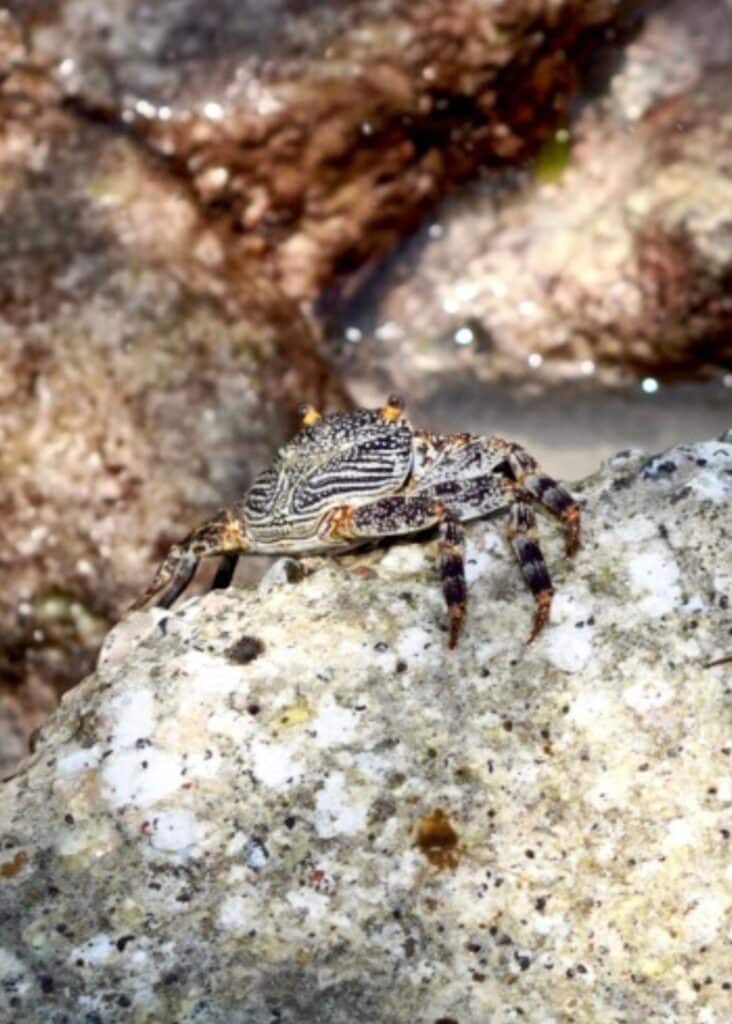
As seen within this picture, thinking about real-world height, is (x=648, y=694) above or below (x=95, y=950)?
above

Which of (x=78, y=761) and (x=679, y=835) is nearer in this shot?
(x=679, y=835)

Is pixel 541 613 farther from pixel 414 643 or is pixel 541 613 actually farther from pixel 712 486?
pixel 712 486

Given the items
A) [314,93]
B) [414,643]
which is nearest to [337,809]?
[414,643]

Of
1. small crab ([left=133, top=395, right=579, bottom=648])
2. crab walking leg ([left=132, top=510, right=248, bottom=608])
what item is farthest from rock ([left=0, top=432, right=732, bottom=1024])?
crab walking leg ([left=132, top=510, right=248, bottom=608])

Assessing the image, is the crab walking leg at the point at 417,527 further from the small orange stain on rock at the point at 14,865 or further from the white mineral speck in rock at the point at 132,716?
the small orange stain on rock at the point at 14,865

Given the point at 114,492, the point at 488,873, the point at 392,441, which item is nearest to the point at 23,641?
the point at 114,492

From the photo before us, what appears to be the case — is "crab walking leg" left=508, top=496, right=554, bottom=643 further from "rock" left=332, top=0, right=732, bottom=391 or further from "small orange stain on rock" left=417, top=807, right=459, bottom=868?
"rock" left=332, top=0, right=732, bottom=391
